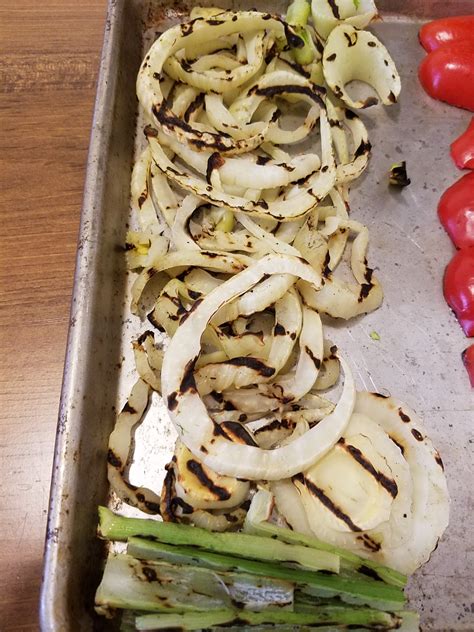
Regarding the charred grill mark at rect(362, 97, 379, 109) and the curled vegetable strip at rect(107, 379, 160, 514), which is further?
the charred grill mark at rect(362, 97, 379, 109)

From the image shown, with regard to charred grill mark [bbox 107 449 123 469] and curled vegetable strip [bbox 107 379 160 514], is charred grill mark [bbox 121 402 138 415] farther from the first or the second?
charred grill mark [bbox 107 449 123 469]

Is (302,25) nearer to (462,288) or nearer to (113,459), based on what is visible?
(462,288)

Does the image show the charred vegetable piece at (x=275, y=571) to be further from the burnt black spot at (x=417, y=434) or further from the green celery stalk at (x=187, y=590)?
the burnt black spot at (x=417, y=434)

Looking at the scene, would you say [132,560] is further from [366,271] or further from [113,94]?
[113,94]

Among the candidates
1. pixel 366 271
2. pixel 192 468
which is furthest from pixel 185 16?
pixel 192 468

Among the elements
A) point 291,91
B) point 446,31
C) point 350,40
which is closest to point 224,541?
point 291,91

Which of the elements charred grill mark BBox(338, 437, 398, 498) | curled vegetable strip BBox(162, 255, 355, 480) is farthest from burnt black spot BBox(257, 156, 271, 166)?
charred grill mark BBox(338, 437, 398, 498)

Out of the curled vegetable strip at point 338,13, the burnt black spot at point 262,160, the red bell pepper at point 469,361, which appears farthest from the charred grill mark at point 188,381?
the curled vegetable strip at point 338,13

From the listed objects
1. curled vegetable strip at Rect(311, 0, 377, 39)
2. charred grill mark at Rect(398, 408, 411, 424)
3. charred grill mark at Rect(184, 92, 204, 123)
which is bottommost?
charred grill mark at Rect(398, 408, 411, 424)
